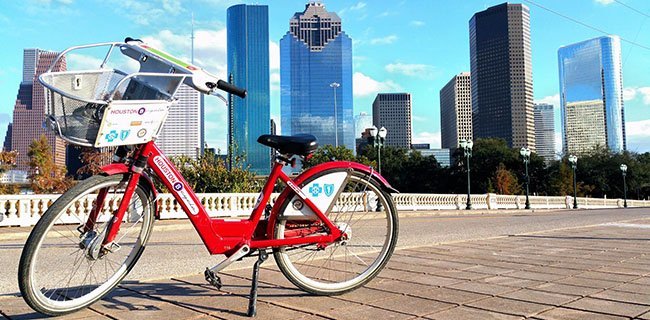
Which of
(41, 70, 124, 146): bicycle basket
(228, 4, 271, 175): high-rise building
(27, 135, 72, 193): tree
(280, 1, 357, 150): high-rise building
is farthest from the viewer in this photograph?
(280, 1, 357, 150): high-rise building

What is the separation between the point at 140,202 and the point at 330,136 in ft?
364

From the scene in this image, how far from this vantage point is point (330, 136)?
114 metres

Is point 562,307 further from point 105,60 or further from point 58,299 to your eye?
point 105,60

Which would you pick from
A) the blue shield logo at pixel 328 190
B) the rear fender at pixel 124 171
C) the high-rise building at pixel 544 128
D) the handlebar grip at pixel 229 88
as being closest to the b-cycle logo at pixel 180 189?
the rear fender at pixel 124 171

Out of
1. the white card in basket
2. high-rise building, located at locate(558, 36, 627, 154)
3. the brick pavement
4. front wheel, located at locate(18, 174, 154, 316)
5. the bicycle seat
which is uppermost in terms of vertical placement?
high-rise building, located at locate(558, 36, 627, 154)

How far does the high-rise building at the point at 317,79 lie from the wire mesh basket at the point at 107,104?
102 metres

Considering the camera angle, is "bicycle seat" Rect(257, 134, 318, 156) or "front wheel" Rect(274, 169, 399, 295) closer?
"bicycle seat" Rect(257, 134, 318, 156)

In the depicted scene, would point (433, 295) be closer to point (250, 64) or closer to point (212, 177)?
point (212, 177)

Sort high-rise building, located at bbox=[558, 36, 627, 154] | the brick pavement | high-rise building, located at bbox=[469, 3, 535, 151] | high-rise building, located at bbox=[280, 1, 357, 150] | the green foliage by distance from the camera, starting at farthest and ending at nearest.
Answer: high-rise building, located at bbox=[469, 3, 535, 151] < high-rise building, located at bbox=[280, 1, 357, 150] < high-rise building, located at bbox=[558, 36, 627, 154] < the green foliage < the brick pavement

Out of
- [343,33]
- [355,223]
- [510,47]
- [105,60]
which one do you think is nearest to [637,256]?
[355,223]

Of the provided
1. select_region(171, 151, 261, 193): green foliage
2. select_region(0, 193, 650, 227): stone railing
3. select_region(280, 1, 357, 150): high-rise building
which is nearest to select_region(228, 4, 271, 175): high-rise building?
select_region(280, 1, 357, 150): high-rise building

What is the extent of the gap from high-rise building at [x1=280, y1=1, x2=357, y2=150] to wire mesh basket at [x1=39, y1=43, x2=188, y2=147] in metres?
102

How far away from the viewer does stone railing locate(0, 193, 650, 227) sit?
3.83m

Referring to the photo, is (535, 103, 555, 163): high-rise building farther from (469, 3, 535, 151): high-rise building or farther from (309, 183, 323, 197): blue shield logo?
(309, 183, 323, 197): blue shield logo
